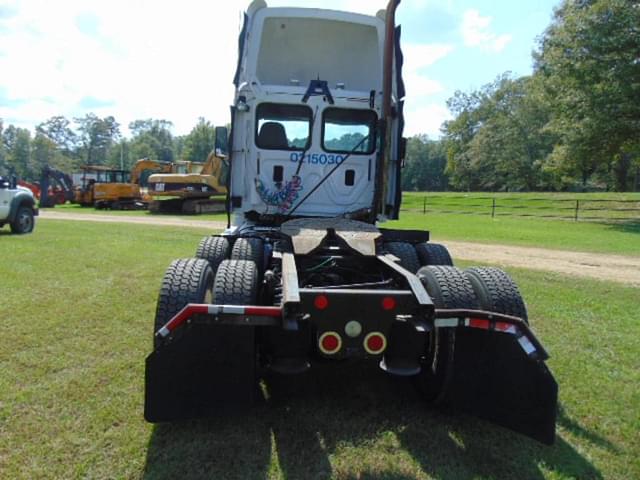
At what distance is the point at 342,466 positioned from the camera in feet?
9.25

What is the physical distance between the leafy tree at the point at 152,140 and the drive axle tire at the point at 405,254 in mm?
111517

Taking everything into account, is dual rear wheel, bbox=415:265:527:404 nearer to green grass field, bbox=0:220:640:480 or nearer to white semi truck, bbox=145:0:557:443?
white semi truck, bbox=145:0:557:443

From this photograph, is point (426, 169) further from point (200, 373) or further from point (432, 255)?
point (200, 373)

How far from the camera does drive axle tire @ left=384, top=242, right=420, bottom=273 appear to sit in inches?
194

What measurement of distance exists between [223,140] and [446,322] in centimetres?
408

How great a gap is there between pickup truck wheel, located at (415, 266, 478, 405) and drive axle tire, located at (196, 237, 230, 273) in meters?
2.23

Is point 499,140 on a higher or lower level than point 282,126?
higher

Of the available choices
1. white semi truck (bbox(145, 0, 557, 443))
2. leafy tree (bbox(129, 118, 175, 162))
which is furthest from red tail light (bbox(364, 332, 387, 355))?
leafy tree (bbox(129, 118, 175, 162))

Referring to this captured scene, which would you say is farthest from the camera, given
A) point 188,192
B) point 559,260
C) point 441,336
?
point 188,192

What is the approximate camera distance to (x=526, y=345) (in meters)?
2.94

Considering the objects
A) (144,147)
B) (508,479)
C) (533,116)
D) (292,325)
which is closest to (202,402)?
(292,325)

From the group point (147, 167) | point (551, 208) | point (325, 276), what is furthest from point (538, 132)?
point (325, 276)

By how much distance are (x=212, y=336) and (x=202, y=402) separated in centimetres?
40

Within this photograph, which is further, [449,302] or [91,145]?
[91,145]
